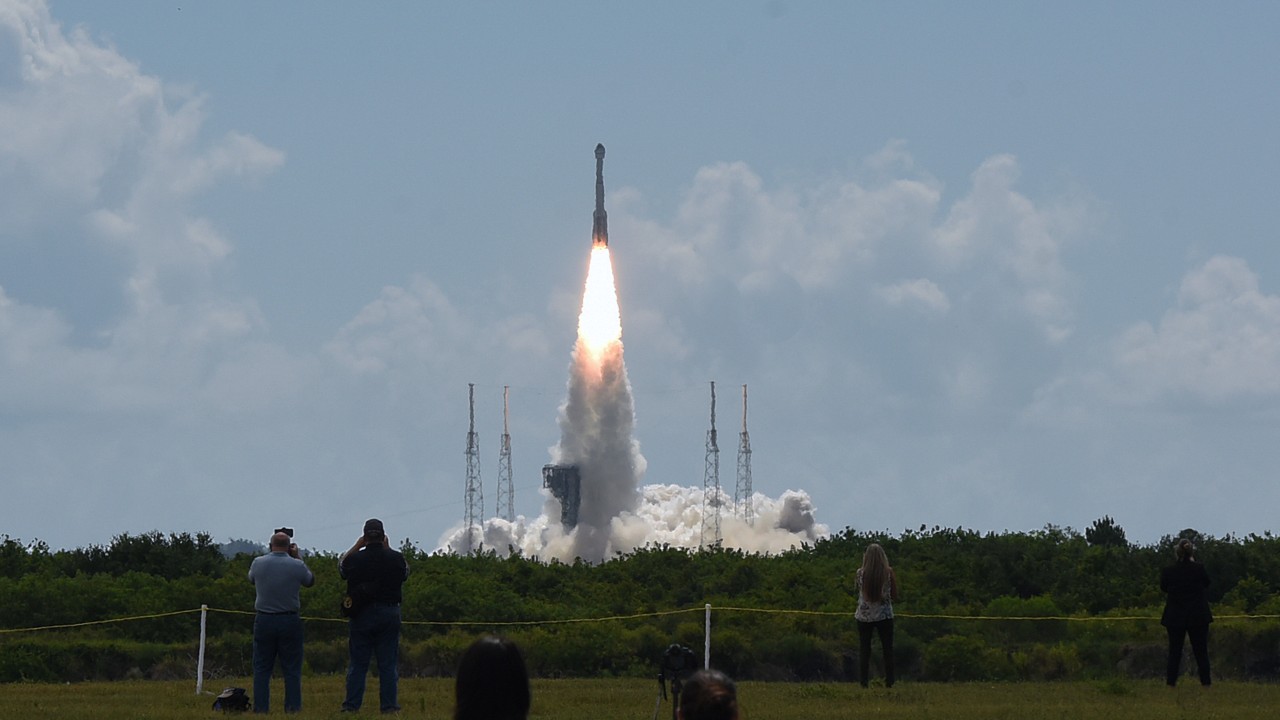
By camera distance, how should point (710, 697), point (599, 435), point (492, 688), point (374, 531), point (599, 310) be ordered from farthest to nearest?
point (599, 435), point (599, 310), point (374, 531), point (710, 697), point (492, 688)

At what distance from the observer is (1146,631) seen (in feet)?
111

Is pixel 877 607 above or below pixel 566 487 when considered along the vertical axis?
below

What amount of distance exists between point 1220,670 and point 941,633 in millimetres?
5830

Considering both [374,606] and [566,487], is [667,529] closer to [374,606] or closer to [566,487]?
[566,487]

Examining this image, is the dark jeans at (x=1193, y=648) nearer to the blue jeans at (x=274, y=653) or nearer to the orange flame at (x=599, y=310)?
the blue jeans at (x=274, y=653)

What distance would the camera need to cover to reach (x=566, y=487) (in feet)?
319

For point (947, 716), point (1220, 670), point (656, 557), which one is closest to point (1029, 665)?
point (1220, 670)

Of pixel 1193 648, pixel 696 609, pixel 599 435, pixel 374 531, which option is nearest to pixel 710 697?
pixel 374 531

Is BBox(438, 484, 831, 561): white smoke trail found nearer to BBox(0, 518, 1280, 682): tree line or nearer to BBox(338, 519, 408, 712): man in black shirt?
BBox(0, 518, 1280, 682): tree line

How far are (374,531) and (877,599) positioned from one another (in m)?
→ 6.87

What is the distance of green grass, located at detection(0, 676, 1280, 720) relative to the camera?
2031 cm

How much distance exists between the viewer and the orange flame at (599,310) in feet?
268

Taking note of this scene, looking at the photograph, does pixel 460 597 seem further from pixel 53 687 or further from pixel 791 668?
pixel 53 687

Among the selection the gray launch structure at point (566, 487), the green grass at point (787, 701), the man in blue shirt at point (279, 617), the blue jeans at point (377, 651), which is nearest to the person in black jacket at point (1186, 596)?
the green grass at point (787, 701)
